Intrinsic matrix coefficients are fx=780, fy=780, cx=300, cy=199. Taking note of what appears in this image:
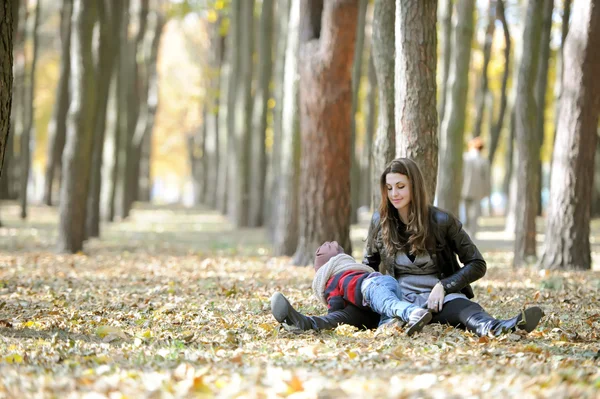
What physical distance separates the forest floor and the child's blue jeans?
0.17 m

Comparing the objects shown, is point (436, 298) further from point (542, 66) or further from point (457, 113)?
point (542, 66)

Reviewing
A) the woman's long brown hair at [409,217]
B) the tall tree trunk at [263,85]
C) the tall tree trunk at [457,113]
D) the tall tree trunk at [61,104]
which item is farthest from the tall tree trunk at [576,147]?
the tall tree trunk at [61,104]

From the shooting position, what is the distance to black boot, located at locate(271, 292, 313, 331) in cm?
562

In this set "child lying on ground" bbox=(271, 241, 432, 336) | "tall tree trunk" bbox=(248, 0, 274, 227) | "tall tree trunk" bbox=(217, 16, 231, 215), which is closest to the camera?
"child lying on ground" bbox=(271, 241, 432, 336)

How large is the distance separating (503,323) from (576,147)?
5.08 meters

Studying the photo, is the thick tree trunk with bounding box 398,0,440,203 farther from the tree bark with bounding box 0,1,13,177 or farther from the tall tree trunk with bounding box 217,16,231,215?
the tall tree trunk with bounding box 217,16,231,215

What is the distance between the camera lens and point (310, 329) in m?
5.74

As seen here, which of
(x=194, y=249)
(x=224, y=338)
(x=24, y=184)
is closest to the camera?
(x=224, y=338)

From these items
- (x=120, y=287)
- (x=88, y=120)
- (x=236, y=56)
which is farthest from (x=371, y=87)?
(x=120, y=287)

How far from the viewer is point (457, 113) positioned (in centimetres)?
1308

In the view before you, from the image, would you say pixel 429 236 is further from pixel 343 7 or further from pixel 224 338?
pixel 343 7

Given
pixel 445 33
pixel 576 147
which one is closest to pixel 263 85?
pixel 445 33

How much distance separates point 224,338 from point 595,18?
660 cm

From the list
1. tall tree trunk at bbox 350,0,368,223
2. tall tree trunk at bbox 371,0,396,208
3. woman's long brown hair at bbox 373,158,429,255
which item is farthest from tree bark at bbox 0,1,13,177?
→ tall tree trunk at bbox 350,0,368,223
